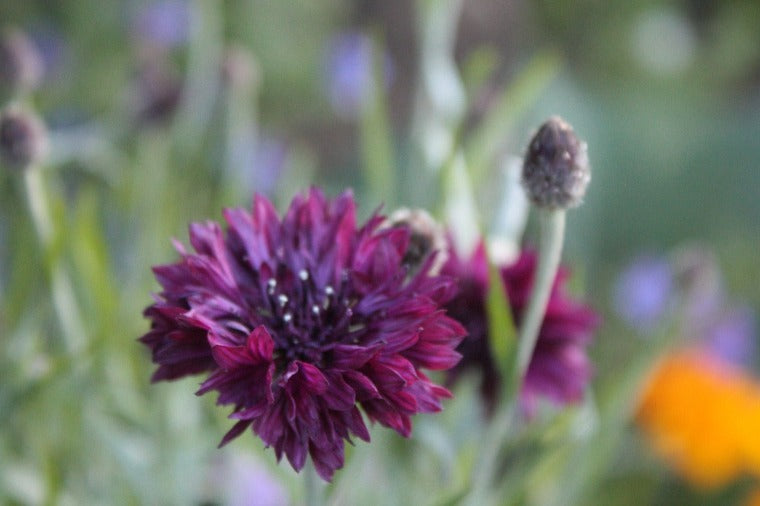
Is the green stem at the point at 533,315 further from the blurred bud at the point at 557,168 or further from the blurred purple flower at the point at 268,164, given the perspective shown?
the blurred purple flower at the point at 268,164

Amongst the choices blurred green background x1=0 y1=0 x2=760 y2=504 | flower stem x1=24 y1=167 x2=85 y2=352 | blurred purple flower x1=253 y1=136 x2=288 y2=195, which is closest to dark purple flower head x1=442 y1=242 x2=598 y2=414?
blurred green background x1=0 y1=0 x2=760 y2=504

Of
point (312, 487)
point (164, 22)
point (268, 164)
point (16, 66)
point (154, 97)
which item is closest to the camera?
point (312, 487)

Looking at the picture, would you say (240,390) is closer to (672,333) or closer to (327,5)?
(672,333)

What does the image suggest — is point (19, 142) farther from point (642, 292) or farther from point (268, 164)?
point (642, 292)

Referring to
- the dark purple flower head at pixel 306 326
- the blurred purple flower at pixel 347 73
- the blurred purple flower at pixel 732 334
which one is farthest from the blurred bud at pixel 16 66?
the blurred purple flower at pixel 732 334

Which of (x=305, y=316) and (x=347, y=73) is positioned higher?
(x=347, y=73)

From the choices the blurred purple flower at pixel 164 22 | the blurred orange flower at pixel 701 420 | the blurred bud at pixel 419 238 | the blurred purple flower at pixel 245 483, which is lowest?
the blurred orange flower at pixel 701 420

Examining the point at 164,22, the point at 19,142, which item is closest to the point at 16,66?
the point at 19,142
